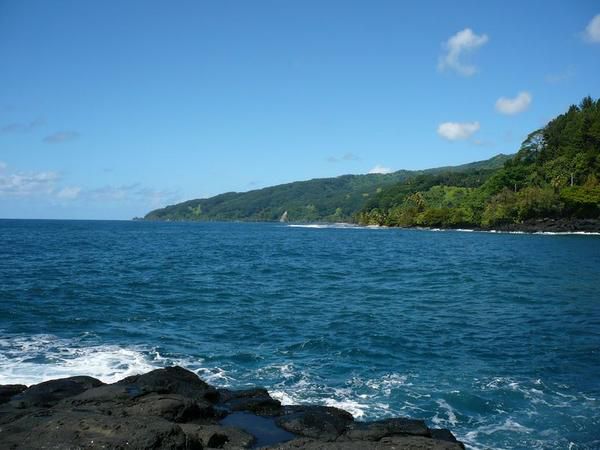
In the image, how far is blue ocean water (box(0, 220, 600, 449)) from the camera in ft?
58.3

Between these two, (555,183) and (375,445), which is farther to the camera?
(555,183)

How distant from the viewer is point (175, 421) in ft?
45.1

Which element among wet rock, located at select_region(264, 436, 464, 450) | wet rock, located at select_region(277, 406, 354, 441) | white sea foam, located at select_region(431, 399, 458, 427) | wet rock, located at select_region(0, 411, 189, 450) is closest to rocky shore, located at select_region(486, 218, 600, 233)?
white sea foam, located at select_region(431, 399, 458, 427)

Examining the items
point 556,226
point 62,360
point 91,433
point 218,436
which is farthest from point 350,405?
point 556,226

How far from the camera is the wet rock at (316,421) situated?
13.9 metres

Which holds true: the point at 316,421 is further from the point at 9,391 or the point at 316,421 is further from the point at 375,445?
the point at 9,391

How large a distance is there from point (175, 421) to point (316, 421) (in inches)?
171

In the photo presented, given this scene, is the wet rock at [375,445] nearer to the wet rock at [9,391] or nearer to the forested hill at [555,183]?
the wet rock at [9,391]

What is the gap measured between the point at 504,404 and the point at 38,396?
16.9 meters

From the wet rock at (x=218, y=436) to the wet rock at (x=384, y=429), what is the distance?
2883 millimetres

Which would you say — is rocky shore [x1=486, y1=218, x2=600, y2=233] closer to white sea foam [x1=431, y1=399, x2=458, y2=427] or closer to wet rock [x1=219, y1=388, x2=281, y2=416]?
white sea foam [x1=431, y1=399, x2=458, y2=427]

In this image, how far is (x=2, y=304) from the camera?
3478cm

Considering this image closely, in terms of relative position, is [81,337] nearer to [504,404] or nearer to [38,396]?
[38,396]

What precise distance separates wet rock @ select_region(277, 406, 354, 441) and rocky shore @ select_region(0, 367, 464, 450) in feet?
0.10
